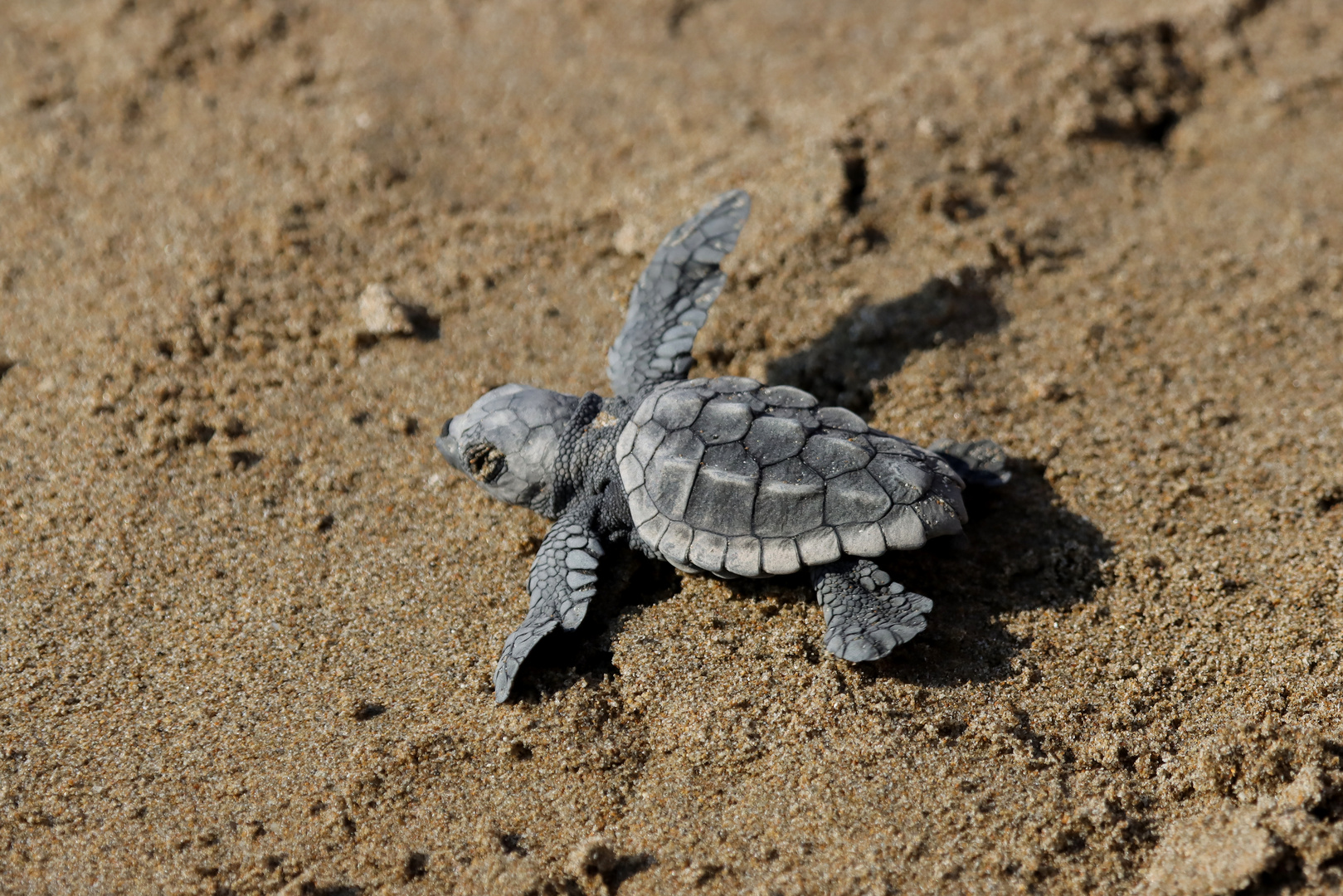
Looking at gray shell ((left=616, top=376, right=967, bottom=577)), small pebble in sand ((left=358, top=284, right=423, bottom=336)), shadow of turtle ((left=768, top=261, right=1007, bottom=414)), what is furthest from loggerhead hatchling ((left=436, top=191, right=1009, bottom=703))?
small pebble in sand ((left=358, top=284, right=423, bottom=336))

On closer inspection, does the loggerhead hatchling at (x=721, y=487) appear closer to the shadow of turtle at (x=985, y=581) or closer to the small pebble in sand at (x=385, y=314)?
the shadow of turtle at (x=985, y=581)

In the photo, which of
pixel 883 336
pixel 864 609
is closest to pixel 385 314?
pixel 883 336

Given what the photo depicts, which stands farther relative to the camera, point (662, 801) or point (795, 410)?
point (795, 410)

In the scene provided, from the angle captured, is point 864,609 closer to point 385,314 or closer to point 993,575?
point 993,575

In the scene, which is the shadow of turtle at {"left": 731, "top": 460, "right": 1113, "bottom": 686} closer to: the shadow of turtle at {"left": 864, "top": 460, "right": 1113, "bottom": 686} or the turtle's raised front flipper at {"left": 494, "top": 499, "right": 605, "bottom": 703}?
the shadow of turtle at {"left": 864, "top": 460, "right": 1113, "bottom": 686}

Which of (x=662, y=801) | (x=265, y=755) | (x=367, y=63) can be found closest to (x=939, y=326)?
(x=662, y=801)

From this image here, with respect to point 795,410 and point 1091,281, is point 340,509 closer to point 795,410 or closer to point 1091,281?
point 795,410
